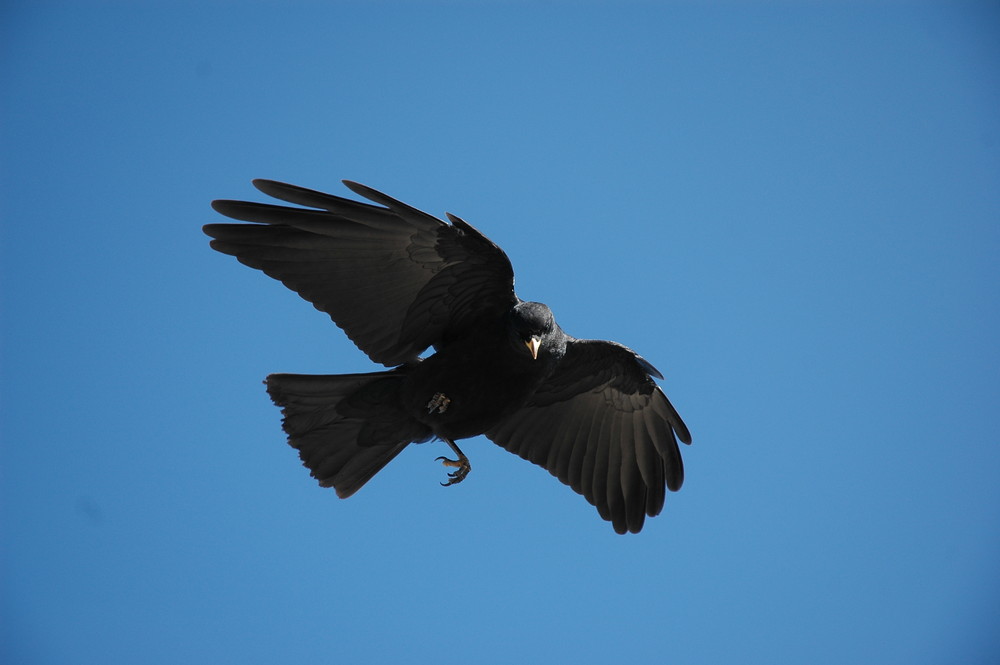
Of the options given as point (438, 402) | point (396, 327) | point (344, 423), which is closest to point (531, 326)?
point (438, 402)

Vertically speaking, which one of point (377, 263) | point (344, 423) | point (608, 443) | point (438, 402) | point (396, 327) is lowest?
point (344, 423)

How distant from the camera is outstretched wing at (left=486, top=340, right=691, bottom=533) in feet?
31.8

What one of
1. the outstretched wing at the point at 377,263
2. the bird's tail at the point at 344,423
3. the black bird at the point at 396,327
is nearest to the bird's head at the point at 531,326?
the black bird at the point at 396,327

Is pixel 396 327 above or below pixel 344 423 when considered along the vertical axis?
above

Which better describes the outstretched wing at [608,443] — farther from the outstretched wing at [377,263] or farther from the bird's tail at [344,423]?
the outstretched wing at [377,263]

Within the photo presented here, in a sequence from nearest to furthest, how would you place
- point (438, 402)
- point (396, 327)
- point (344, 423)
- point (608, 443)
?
point (438, 402)
point (396, 327)
point (344, 423)
point (608, 443)

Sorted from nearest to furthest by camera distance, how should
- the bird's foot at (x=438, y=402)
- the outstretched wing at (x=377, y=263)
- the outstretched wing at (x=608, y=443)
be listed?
the outstretched wing at (x=377, y=263), the bird's foot at (x=438, y=402), the outstretched wing at (x=608, y=443)

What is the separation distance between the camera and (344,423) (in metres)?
8.48

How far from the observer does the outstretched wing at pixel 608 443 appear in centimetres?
969

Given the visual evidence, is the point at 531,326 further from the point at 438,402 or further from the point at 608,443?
the point at 608,443

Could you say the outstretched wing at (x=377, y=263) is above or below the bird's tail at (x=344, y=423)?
above

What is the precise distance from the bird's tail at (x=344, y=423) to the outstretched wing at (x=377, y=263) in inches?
13.7

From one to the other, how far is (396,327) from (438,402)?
2.74 ft

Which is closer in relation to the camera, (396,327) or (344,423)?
(396,327)
